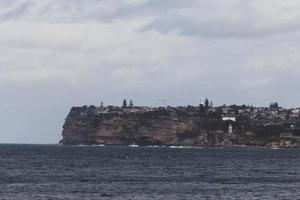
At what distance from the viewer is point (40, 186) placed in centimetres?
9075

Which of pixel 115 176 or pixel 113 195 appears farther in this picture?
pixel 115 176

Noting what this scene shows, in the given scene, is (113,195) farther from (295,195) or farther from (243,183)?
(243,183)

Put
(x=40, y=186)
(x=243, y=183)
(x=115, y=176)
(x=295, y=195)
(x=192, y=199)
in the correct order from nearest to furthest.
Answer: (x=192, y=199)
(x=295, y=195)
(x=40, y=186)
(x=243, y=183)
(x=115, y=176)

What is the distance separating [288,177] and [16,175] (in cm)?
3827

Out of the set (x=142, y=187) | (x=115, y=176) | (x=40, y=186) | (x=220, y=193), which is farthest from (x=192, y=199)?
(x=115, y=176)

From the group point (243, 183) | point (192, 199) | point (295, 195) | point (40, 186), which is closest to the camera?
point (192, 199)

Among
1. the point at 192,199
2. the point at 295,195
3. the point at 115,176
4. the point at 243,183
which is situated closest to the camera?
the point at 192,199

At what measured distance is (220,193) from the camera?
273ft

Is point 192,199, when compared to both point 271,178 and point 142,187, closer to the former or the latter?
point 142,187

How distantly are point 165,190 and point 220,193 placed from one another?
21.6 feet

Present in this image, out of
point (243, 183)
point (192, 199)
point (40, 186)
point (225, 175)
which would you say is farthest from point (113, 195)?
point (225, 175)

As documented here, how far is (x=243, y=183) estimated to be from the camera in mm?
99750

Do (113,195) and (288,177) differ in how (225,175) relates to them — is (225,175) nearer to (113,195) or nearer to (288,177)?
(288,177)

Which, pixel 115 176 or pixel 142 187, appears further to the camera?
pixel 115 176
